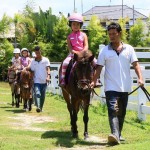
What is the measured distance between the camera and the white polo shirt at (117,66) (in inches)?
287

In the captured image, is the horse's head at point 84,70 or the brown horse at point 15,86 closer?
the horse's head at point 84,70

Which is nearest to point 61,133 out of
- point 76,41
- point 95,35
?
point 76,41

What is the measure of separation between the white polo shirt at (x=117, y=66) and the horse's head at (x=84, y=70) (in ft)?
1.17

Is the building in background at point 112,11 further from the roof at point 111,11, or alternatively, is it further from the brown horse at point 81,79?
the brown horse at point 81,79

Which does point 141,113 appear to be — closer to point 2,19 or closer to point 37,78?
point 37,78

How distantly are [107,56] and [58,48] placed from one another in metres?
33.5

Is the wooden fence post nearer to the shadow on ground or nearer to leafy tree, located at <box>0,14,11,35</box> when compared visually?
the shadow on ground

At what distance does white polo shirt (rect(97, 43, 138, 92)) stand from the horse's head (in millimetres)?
355

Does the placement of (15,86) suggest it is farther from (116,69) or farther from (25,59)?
(116,69)

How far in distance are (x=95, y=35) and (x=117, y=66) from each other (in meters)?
34.1

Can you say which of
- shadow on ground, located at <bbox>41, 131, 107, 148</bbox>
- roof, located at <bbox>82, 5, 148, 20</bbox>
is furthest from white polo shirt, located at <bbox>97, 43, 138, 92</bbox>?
roof, located at <bbox>82, 5, 148, 20</bbox>

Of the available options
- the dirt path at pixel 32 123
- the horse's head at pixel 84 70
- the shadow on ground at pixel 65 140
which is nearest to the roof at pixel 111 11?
the dirt path at pixel 32 123

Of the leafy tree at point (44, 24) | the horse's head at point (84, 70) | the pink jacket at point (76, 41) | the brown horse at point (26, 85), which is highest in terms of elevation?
the leafy tree at point (44, 24)

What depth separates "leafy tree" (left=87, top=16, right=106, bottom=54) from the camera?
40.2 metres
